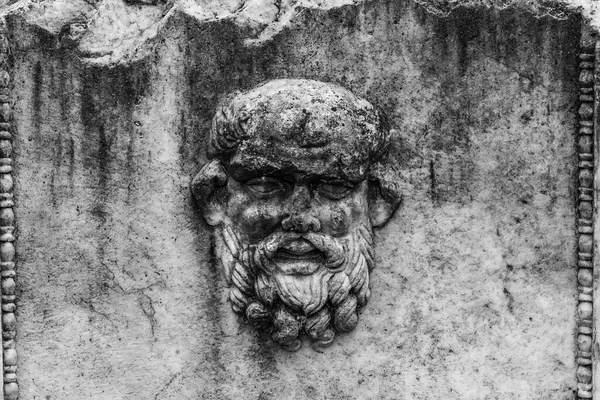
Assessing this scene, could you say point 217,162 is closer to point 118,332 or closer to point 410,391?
point 118,332

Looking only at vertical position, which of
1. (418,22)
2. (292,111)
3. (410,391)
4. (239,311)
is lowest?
(410,391)

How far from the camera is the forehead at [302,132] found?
154 inches

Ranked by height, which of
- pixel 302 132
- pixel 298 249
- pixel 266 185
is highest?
pixel 302 132

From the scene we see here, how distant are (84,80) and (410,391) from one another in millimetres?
1477

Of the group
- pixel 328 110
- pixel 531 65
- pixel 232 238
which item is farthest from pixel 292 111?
pixel 531 65

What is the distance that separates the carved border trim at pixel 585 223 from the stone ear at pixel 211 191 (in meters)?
1.17

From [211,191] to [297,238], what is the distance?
325mm

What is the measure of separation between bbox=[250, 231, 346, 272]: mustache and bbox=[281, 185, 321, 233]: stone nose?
3 centimetres

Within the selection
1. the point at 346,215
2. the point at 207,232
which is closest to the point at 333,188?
the point at 346,215

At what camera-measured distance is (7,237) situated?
4020 mm

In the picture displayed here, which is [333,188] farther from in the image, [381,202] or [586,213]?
[586,213]

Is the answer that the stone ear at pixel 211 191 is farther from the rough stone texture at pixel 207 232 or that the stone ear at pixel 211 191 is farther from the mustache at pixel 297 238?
the mustache at pixel 297 238

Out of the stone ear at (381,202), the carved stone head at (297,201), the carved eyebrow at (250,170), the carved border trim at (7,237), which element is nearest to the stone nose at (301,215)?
the carved stone head at (297,201)

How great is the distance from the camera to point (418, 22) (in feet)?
13.3
